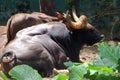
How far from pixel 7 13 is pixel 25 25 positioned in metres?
5.74

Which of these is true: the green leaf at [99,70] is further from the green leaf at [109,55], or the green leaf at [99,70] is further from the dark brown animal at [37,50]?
the dark brown animal at [37,50]

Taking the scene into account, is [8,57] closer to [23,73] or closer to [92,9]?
[23,73]

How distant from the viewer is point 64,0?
43.8 feet

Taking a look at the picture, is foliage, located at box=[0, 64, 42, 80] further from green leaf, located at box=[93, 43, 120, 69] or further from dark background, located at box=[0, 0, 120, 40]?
dark background, located at box=[0, 0, 120, 40]

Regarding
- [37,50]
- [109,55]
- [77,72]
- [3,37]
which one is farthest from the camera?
[3,37]

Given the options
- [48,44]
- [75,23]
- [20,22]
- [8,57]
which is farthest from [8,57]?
[75,23]

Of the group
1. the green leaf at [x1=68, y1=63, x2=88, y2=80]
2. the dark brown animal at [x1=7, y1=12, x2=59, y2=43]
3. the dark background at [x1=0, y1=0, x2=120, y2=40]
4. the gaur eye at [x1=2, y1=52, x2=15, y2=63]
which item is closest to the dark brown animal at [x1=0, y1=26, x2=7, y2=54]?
the dark brown animal at [x1=7, y1=12, x2=59, y2=43]

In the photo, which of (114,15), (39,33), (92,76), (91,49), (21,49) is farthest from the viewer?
(114,15)

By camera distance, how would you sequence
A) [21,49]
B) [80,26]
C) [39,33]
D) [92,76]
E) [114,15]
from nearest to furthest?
[92,76], [21,49], [39,33], [80,26], [114,15]

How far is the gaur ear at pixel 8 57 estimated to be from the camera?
21.1 ft

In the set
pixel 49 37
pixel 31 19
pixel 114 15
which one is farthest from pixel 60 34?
pixel 114 15

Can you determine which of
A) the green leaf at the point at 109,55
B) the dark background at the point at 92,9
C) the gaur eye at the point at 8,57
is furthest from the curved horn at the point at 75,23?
the green leaf at the point at 109,55

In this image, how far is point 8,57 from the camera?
651cm

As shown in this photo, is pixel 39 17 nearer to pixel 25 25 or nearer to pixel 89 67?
pixel 25 25
